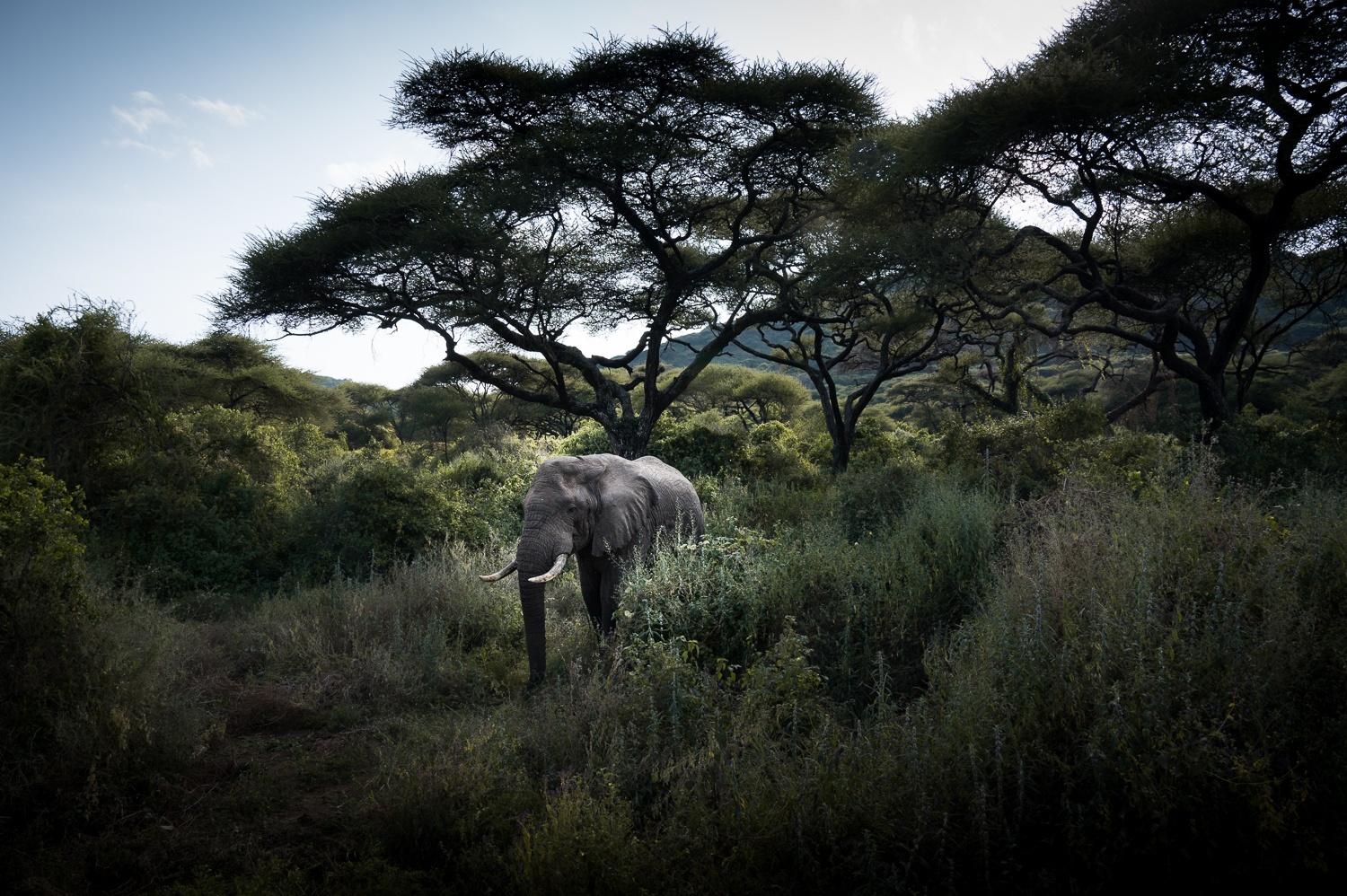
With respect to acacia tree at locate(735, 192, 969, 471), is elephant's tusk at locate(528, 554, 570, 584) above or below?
below

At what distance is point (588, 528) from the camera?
5969 mm

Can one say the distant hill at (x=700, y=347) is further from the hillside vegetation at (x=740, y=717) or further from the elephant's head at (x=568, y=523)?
the hillside vegetation at (x=740, y=717)

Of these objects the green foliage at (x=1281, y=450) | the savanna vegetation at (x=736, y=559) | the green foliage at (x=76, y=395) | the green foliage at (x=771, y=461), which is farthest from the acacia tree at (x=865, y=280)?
the green foliage at (x=76, y=395)

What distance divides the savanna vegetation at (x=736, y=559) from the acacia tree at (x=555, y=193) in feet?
0.35

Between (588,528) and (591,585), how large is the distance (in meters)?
0.77

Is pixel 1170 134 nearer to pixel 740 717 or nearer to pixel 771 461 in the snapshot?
pixel 771 461

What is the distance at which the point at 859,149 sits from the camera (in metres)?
13.1

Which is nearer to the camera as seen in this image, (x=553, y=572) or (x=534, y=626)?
(x=553, y=572)

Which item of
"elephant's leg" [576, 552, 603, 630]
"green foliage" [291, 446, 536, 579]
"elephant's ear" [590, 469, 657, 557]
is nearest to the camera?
"elephant's ear" [590, 469, 657, 557]

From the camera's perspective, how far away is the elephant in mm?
5660

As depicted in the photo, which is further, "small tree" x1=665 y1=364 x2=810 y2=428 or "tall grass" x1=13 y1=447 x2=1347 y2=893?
"small tree" x1=665 y1=364 x2=810 y2=428

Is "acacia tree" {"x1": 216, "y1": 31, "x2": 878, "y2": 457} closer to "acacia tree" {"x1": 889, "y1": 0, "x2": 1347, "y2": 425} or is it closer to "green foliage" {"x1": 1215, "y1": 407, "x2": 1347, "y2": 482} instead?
"acacia tree" {"x1": 889, "y1": 0, "x2": 1347, "y2": 425}

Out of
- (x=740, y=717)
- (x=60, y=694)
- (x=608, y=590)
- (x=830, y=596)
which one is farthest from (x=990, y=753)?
(x=60, y=694)

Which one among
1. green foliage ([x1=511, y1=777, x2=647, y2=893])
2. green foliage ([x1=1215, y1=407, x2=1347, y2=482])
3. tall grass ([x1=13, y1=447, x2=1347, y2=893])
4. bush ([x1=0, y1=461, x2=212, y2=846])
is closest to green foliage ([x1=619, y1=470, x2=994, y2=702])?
tall grass ([x1=13, y1=447, x2=1347, y2=893])
